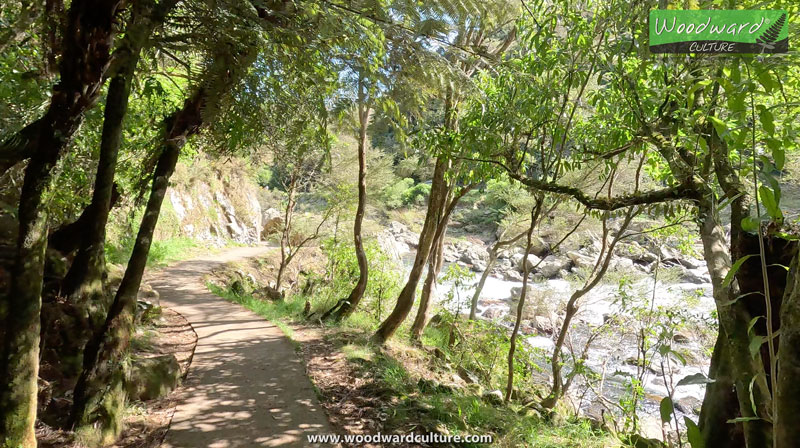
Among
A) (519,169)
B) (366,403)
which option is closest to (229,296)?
(366,403)

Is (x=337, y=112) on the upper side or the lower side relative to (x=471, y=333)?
upper

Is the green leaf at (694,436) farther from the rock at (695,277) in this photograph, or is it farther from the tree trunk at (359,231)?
the rock at (695,277)

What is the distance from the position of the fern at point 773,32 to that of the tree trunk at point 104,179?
10.1 ft

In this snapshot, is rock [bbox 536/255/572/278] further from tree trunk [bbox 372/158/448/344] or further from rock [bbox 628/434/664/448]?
rock [bbox 628/434/664/448]

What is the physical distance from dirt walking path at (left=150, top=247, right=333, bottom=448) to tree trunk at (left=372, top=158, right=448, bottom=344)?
1529 millimetres

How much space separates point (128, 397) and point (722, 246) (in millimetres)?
4753

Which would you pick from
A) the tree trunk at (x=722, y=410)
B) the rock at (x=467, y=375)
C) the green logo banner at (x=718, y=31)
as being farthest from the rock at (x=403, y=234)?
the tree trunk at (x=722, y=410)

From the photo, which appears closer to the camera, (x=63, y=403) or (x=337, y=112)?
(x=63, y=403)

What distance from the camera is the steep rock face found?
1599 cm

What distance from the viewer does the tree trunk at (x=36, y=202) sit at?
83.0 inches

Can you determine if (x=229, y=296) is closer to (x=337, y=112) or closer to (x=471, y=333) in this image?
(x=471, y=333)

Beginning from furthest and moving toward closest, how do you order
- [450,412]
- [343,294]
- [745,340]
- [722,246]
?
[343,294]
[450,412]
[722,246]
[745,340]

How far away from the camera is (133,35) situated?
2.27 meters

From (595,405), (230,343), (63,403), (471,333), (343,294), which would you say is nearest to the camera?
(63,403)
